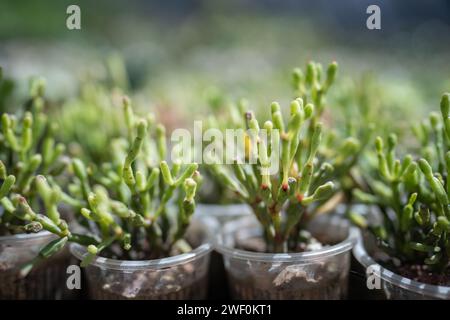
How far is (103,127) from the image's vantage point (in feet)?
3.79

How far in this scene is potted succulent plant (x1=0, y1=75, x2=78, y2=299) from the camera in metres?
0.74

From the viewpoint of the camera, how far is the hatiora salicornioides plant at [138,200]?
740 millimetres

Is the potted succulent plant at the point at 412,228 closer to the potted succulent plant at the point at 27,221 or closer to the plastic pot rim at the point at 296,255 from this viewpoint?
the plastic pot rim at the point at 296,255

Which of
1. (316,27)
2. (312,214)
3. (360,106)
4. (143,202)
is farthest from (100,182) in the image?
(316,27)

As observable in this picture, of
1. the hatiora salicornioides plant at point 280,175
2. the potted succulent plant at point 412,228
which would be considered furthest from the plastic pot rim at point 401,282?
the hatiora salicornioides plant at point 280,175

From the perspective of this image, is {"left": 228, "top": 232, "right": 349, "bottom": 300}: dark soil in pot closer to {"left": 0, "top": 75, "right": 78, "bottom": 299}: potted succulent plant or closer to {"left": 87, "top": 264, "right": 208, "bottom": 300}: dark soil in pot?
{"left": 87, "top": 264, "right": 208, "bottom": 300}: dark soil in pot

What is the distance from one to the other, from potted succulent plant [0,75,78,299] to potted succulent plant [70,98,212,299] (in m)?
0.07

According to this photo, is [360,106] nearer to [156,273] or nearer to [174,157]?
[174,157]

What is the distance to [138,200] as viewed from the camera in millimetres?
826

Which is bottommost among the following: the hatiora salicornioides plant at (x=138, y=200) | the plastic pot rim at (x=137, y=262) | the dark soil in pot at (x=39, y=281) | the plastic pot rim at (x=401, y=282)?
the dark soil in pot at (x=39, y=281)

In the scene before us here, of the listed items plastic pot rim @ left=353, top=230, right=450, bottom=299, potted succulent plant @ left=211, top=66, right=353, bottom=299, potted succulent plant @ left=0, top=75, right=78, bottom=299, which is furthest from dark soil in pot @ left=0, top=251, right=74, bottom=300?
plastic pot rim @ left=353, top=230, right=450, bottom=299
